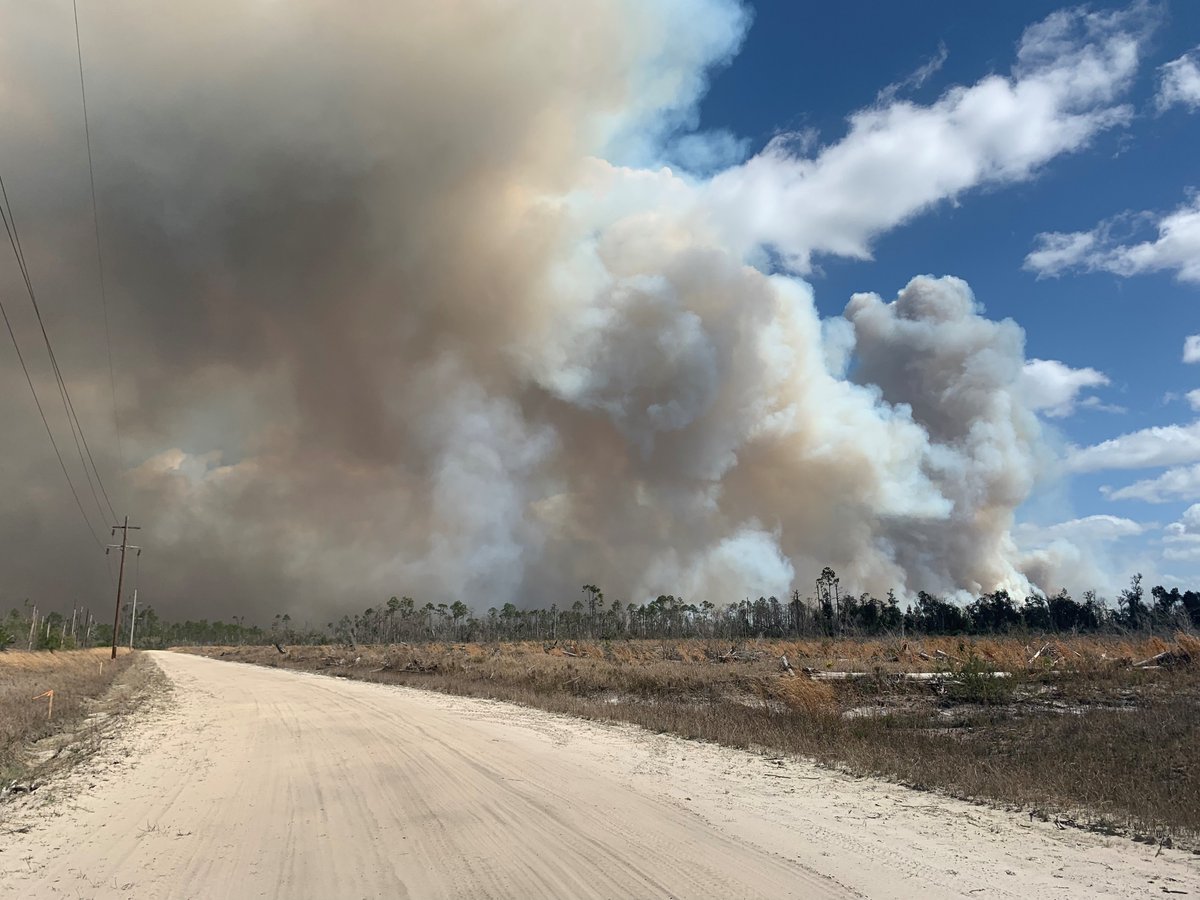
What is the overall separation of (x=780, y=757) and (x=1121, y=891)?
650cm

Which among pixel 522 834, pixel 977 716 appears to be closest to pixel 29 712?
pixel 522 834

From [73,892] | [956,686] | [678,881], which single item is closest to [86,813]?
[73,892]

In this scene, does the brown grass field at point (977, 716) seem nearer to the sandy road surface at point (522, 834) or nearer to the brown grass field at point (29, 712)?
the sandy road surface at point (522, 834)

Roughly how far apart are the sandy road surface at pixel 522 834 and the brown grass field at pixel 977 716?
44.1 inches

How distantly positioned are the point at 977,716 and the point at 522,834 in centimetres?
1384

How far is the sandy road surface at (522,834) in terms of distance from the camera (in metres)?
5.72

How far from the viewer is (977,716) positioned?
16531mm

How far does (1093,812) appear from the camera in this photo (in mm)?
7992

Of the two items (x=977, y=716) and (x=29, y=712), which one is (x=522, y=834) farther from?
(x=29, y=712)

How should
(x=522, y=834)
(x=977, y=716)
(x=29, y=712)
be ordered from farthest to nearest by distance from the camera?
1. (x=29, y=712)
2. (x=977, y=716)
3. (x=522, y=834)

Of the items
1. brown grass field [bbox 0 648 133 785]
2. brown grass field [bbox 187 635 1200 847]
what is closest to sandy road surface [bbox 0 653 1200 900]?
brown grass field [bbox 187 635 1200 847]

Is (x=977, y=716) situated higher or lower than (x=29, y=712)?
higher

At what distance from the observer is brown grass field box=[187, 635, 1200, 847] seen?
8945 mm

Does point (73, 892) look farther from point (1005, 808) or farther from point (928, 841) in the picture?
point (1005, 808)
